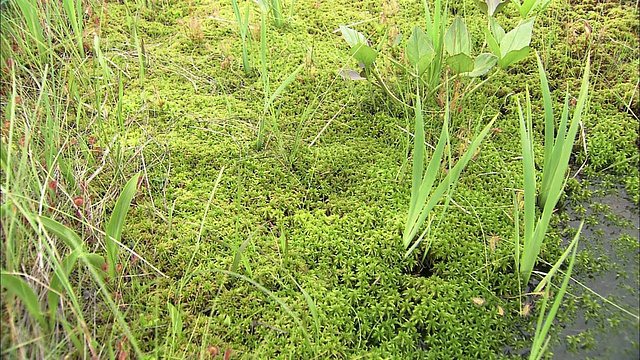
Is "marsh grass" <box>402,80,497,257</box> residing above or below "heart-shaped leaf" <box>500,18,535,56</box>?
below

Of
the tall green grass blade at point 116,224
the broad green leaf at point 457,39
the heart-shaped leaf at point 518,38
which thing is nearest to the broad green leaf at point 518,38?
the heart-shaped leaf at point 518,38

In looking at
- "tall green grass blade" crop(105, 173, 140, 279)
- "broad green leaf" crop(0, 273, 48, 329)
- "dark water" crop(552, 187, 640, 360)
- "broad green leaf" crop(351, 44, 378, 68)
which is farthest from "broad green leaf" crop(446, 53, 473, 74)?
"broad green leaf" crop(0, 273, 48, 329)

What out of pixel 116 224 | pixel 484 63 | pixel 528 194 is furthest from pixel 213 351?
pixel 484 63

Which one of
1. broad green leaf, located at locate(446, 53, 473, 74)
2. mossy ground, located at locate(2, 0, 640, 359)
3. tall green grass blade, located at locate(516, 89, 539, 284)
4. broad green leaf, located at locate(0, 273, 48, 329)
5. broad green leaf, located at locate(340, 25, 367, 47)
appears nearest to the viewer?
broad green leaf, located at locate(0, 273, 48, 329)

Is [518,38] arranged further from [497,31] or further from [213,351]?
[213,351]

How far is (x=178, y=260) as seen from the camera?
1.54 m

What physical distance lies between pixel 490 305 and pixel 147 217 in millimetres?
1078

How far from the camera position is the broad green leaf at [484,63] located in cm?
180

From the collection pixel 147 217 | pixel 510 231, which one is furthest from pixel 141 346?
pixel 510 231

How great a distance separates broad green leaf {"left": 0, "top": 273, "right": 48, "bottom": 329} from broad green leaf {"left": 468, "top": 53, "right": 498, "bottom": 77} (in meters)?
1.50

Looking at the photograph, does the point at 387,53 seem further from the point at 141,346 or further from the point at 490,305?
the point at 141,346

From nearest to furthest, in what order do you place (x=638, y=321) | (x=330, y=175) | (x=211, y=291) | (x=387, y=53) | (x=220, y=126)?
(x=638, y=321), (x=211, y=291), (x=330, y=175), (x=220, y=126), (x=387, y=53)

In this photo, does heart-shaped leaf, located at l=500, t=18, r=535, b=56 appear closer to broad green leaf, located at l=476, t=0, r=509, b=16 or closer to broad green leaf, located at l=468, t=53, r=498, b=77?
broad green leaf, located at l=468, t=53, r=498, b=77

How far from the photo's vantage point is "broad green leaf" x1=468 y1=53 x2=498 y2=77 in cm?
180
